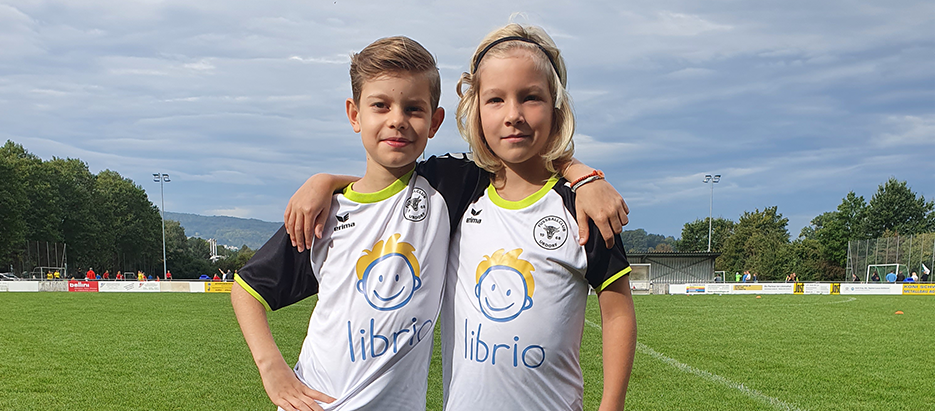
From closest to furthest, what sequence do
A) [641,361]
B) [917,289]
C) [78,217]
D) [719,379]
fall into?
[719,379], [641,361], [917,289], [78,217]

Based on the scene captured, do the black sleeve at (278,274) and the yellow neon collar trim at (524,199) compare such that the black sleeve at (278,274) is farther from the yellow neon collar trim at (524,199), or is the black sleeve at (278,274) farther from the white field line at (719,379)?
the white field line at (719,379)

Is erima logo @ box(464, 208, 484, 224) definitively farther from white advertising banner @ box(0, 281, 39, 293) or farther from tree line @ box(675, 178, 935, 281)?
tree line @ box(675, 178, 935, 281)

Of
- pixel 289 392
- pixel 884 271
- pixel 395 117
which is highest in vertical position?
pixel 395 117

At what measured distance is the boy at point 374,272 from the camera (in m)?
2.00

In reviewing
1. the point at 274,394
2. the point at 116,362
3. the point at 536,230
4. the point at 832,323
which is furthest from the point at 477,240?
the point at 832,323

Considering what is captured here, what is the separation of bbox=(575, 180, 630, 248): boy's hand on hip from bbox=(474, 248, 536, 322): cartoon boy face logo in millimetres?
202

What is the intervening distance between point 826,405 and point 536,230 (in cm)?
693

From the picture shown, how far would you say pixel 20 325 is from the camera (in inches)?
564

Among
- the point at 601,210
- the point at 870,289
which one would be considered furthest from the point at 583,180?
the point at 870,289

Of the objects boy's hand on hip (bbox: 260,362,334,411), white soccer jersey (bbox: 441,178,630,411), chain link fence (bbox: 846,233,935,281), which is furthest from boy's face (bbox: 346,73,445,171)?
chain link fence (bbox: 846,233,935,281)

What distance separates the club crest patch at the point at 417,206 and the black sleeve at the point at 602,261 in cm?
55

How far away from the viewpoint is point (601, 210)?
6.16 ft

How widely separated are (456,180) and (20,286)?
33.3 metres

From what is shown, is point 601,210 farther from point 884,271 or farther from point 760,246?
point 760,246
